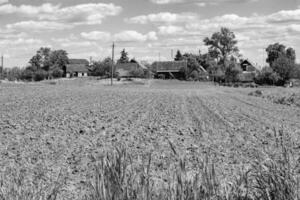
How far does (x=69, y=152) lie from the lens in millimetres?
12266

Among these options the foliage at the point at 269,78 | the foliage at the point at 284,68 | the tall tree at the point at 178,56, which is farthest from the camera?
the tall tree at the point at 178,56

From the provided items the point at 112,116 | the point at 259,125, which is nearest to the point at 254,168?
the point at 259,125

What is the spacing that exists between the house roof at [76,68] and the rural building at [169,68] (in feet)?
78.3

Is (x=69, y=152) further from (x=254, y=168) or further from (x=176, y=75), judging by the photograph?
(x=176, y=75)

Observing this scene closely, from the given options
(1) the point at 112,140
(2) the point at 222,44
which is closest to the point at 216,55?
(2) the point at 222,44

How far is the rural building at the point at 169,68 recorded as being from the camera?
130 metres

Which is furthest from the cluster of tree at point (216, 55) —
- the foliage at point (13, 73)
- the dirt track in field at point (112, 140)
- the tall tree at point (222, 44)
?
the dirt track in field at point (112, 140)

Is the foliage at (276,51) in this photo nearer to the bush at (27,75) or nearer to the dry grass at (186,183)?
the bush at (27,75)

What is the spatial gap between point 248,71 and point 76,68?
5124 cm

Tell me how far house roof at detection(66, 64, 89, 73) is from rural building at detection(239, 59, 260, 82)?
47.1 metres

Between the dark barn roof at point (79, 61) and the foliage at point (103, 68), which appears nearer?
the foliage at point (103, 68)

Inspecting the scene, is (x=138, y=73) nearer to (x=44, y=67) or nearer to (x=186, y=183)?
(x=44, y=67)

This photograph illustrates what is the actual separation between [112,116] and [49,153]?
34.3ft

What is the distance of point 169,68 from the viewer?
5290 inches
